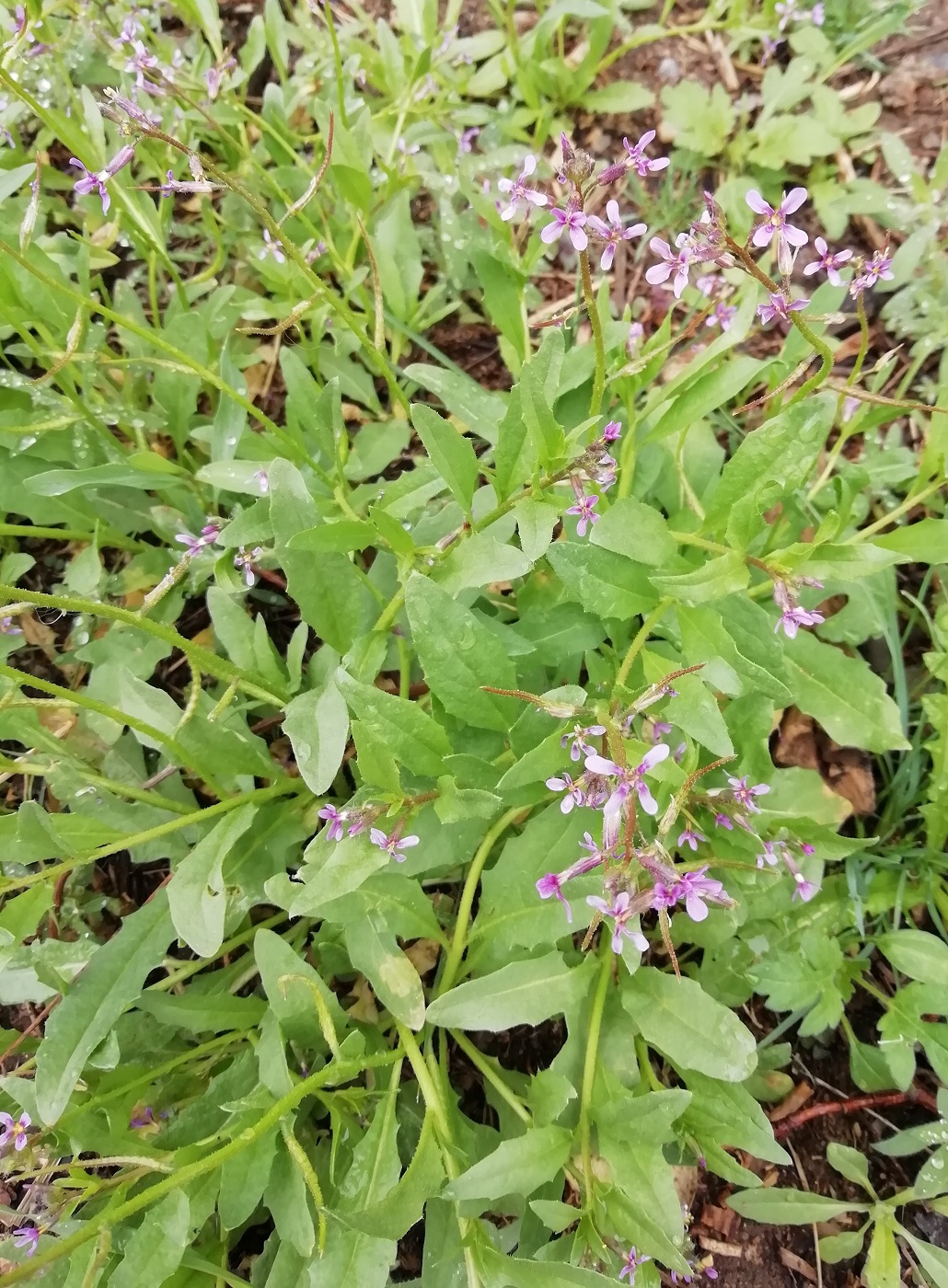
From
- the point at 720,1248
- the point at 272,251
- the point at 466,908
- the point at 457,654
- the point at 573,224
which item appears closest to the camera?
the point at 573,224

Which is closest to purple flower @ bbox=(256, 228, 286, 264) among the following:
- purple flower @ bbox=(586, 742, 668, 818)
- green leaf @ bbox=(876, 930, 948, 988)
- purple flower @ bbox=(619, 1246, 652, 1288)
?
purple flower @ bbox=(586, 742, 668, 818)

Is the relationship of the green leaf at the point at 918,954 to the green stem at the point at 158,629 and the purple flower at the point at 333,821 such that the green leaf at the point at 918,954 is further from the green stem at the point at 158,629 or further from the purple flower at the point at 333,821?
the green stem at the point at 158,629

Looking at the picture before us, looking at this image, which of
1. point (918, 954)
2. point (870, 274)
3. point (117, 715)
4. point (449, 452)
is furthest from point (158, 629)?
point (918, 954)

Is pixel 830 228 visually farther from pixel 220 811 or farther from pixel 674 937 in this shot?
pixel 220 811

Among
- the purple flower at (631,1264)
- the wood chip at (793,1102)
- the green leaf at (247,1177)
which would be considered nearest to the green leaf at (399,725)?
the green leaf at (247,1177)

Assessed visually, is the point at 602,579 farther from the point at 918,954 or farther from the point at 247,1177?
the point at 247,1177

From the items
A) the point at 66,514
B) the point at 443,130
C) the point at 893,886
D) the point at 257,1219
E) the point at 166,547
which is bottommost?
the point at 257,1219

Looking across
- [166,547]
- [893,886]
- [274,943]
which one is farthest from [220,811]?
[893,886]
